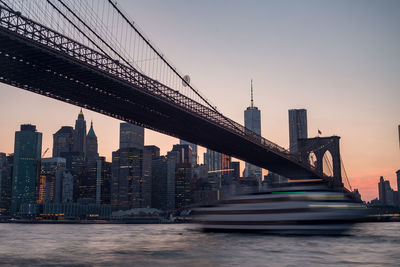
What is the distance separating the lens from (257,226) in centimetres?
3531

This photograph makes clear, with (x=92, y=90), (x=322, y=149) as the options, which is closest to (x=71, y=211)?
(x=322, y=149)

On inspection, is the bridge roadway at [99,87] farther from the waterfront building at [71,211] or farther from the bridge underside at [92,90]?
the waterfront building at [71,211]

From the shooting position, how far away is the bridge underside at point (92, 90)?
33.2 m

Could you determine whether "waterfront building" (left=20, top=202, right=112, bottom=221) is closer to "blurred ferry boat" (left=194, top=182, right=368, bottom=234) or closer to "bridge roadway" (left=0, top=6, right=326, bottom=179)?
"bridge roadway" (left=0, top=6, right=326, bottom=179)

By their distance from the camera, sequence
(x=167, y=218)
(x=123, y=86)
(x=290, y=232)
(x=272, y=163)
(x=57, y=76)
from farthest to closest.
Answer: (x=167, y=218) < (x=272, y=163) < (x=123, y=86) < (x=57, y=76) < (x=290, y=232)

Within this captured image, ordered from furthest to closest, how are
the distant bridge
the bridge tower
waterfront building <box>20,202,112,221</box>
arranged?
waterfront building <box>20,202,112,221</box>
the bridge tower
the distant bridge

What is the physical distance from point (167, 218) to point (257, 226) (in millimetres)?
99528

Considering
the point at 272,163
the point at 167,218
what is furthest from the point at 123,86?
the point at 167,218

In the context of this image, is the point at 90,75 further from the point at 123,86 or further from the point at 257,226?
the point at 257,226

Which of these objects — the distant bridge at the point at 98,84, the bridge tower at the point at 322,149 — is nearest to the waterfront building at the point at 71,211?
the bridge tower at the point at 322,149

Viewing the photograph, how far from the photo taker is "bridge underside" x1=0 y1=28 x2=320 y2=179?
33156mm

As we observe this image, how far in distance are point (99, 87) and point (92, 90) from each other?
3.01 ft

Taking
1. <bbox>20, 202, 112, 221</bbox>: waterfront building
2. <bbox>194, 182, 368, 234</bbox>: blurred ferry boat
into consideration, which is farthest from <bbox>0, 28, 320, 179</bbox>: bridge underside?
<bbox>20, 202, 112, 221</bbox>: waterfront building

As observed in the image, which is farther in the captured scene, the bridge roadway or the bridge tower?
the bridge tower
